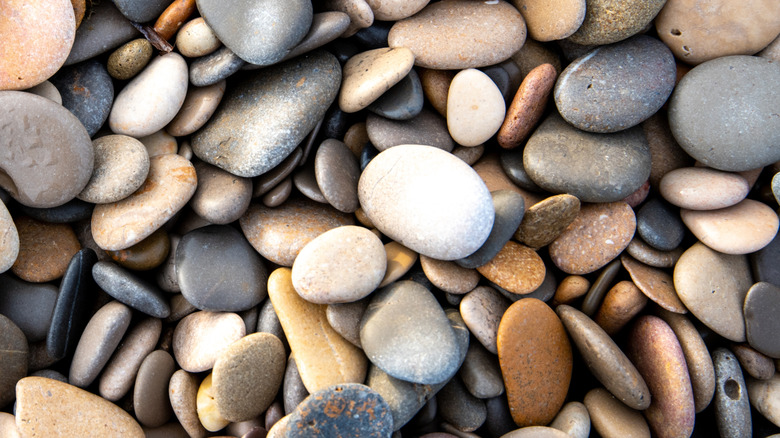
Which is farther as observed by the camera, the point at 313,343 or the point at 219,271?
the point at 219,271

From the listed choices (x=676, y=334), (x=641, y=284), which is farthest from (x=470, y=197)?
(x=676, y=334)

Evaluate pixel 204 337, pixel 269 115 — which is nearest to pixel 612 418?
pixel 204 337

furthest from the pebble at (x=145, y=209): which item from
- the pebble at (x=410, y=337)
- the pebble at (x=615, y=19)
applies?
the pebble at (x=615, y=19)

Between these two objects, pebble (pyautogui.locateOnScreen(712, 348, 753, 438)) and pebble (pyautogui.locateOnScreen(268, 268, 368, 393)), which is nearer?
pebble (pyautogui.locateOnScreen(268, 268, 368, 393))

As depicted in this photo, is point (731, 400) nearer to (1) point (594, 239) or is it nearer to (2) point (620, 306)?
(2) point (620, 306)

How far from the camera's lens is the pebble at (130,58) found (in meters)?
1.71

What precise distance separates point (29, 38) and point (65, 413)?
3.74 ft

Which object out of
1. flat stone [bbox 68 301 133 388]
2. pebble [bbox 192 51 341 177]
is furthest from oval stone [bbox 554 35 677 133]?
flat stone [bbox 68 301 133 388]

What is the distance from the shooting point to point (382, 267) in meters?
1.65

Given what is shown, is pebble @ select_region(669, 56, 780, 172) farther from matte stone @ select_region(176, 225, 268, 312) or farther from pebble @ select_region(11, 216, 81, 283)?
pebble @ select_region(11, 216, 81, 283)

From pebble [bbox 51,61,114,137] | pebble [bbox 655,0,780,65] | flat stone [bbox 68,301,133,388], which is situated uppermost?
pebble [bbox 51,61,114,137]

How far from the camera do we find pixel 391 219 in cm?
169

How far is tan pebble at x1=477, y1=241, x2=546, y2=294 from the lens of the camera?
67.2 inches

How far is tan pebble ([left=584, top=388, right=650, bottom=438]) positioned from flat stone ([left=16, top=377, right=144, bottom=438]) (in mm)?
1477
